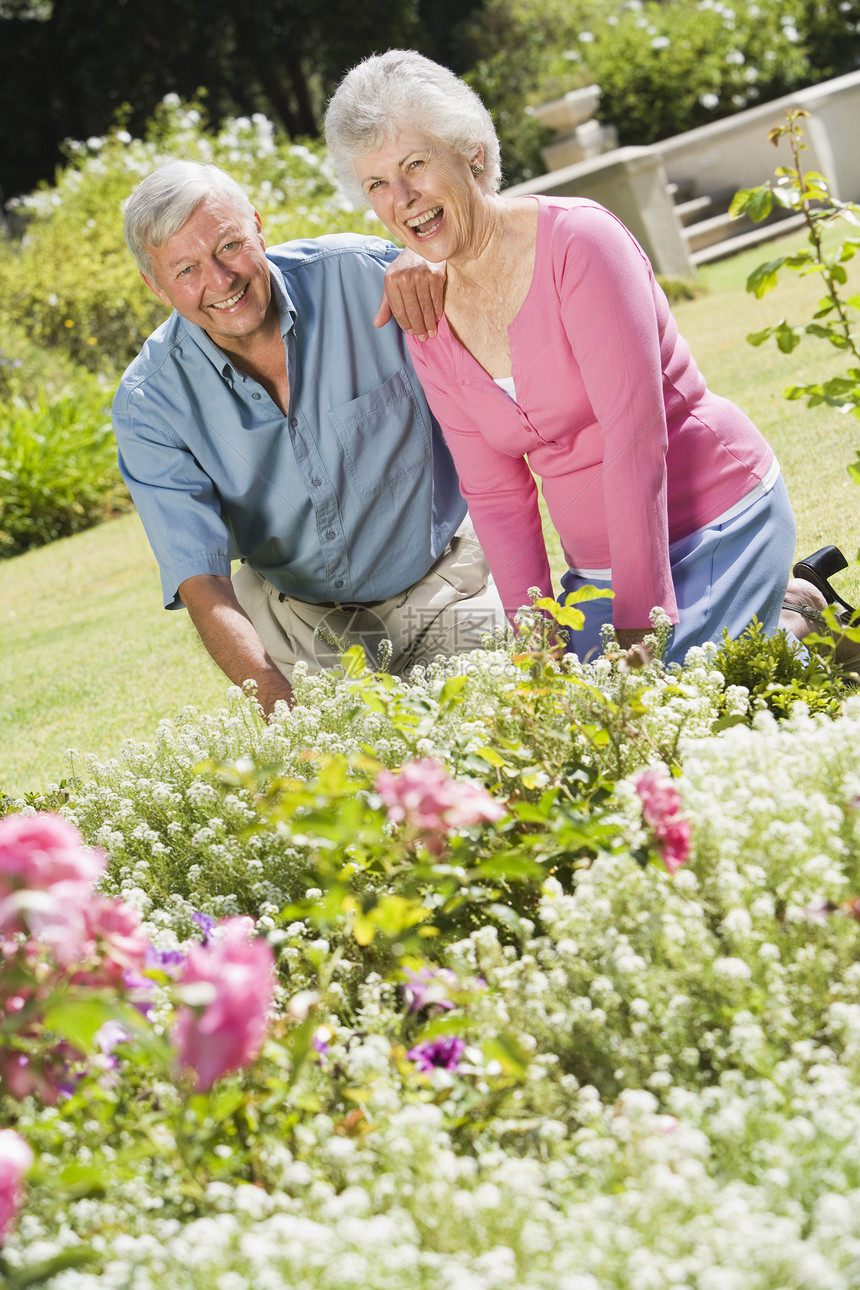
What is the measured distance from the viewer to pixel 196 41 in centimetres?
2545

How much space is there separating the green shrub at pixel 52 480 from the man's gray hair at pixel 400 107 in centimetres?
745

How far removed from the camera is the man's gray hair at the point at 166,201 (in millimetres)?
2943

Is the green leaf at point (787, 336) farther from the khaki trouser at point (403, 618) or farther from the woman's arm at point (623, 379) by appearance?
the khaki trouser at point (403, 618)

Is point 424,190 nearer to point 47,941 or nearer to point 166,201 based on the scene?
point 166,201

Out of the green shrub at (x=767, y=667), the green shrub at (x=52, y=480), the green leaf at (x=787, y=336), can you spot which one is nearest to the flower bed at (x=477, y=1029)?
the green shrub at (x=767, y=667)

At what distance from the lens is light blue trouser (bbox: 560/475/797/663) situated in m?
2.70

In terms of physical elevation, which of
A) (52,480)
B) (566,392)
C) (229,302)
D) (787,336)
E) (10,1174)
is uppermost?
(229,302)

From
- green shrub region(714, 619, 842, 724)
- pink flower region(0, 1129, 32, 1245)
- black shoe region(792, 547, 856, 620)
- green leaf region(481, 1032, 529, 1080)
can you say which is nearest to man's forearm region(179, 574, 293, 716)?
green shrub region(714, 619, 842, 724)

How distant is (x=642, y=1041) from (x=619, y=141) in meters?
16.3

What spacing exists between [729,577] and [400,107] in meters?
1.23

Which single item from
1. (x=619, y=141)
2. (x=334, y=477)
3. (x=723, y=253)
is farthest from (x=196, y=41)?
(x=334, y=477)

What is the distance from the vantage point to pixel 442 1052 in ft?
5.08

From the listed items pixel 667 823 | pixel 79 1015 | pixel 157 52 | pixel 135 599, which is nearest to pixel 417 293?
pixel 667 823

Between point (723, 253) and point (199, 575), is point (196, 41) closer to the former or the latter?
point (723, 253)
